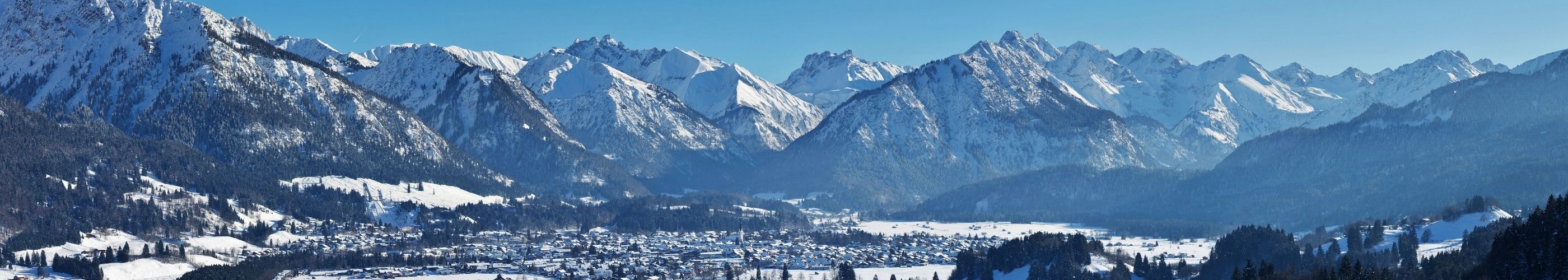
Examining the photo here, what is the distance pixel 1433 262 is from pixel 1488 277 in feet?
152

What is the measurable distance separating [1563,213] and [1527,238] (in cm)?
584

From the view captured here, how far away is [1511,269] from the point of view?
484 feet

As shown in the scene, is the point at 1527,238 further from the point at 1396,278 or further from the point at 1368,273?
the point at 1396,278

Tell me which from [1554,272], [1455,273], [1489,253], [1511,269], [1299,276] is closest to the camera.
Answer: [1554,272]

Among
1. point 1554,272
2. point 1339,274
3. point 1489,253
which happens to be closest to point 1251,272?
point 1339,274

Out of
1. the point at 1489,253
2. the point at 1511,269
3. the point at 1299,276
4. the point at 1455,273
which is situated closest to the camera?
the point at 1511,269

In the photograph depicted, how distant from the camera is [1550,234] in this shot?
472ft

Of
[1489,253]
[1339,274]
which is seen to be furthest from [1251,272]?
[1489,253]

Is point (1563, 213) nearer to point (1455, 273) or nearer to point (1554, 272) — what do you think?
point (1554, 272)

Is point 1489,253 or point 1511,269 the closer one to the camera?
point 1511,269

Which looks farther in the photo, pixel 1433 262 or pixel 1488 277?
pixel 1433 262

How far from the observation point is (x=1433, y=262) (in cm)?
19650

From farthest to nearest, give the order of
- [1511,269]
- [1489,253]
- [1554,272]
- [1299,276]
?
1. [1299,276]
2. [1489,253]
3. [1511,269]
4. [1554,272]

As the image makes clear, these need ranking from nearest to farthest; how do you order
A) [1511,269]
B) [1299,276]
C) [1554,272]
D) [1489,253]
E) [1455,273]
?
[1554,272] → [1511,269] → [1489,253] → [1455,273] → [1299,276]
